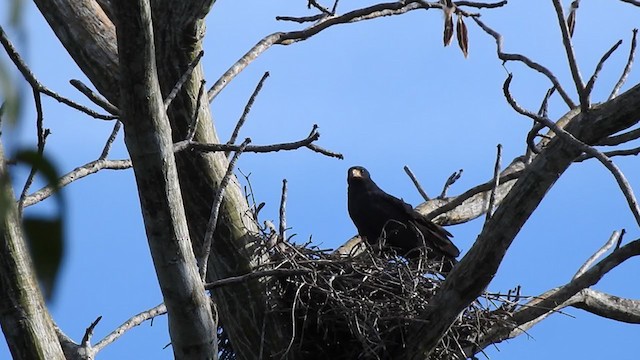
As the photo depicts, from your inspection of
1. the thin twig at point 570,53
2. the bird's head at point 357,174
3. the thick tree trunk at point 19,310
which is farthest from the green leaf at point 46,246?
the bird's head at point 357,174

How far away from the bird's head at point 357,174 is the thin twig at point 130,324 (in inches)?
97.1

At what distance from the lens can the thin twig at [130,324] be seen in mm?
4055

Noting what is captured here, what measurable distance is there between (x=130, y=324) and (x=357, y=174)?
9.52 ft

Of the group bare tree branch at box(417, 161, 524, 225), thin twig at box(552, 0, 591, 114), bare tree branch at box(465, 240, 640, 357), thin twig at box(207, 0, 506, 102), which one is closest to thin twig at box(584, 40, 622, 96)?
thin twig at box(552, 0, 591, 114)

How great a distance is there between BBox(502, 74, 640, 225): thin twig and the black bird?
2061mm

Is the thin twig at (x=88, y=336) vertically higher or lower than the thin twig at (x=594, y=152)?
lower

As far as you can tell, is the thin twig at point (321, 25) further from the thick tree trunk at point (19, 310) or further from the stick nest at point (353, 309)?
the thick tree trunk at point (19, 310)

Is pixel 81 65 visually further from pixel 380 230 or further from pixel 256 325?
pixel 380 230

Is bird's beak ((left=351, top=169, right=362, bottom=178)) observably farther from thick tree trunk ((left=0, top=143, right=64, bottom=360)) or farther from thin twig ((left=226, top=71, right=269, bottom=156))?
thick tree trunk ((left=0, top=143, right=64, bottom=360))

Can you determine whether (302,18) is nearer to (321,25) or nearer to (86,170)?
(321,25)

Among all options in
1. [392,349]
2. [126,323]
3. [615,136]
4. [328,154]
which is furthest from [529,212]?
[126,323]

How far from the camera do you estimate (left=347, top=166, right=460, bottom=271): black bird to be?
5637 mm

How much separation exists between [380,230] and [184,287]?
3.29 m

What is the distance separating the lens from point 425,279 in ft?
16.0
